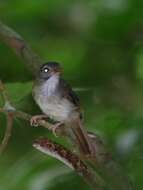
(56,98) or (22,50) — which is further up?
(22,50)

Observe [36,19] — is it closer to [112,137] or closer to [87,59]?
[87,59]

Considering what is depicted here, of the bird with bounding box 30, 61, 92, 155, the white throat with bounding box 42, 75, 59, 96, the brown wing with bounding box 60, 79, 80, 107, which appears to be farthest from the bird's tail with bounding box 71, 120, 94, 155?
the white throat with bounding box 42, 75, 59, 96

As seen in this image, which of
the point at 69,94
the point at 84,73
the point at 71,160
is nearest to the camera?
the point at 71,160

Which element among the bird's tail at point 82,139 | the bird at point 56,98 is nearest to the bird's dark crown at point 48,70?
the bird at point 56,98

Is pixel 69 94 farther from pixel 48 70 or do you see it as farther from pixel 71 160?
pixel 71 160

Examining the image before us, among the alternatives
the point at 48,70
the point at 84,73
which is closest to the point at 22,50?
the point at 48,70

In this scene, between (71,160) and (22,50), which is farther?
(22,50)

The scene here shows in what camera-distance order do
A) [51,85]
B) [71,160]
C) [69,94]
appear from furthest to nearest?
[51,85], [69,94], [71,160]
